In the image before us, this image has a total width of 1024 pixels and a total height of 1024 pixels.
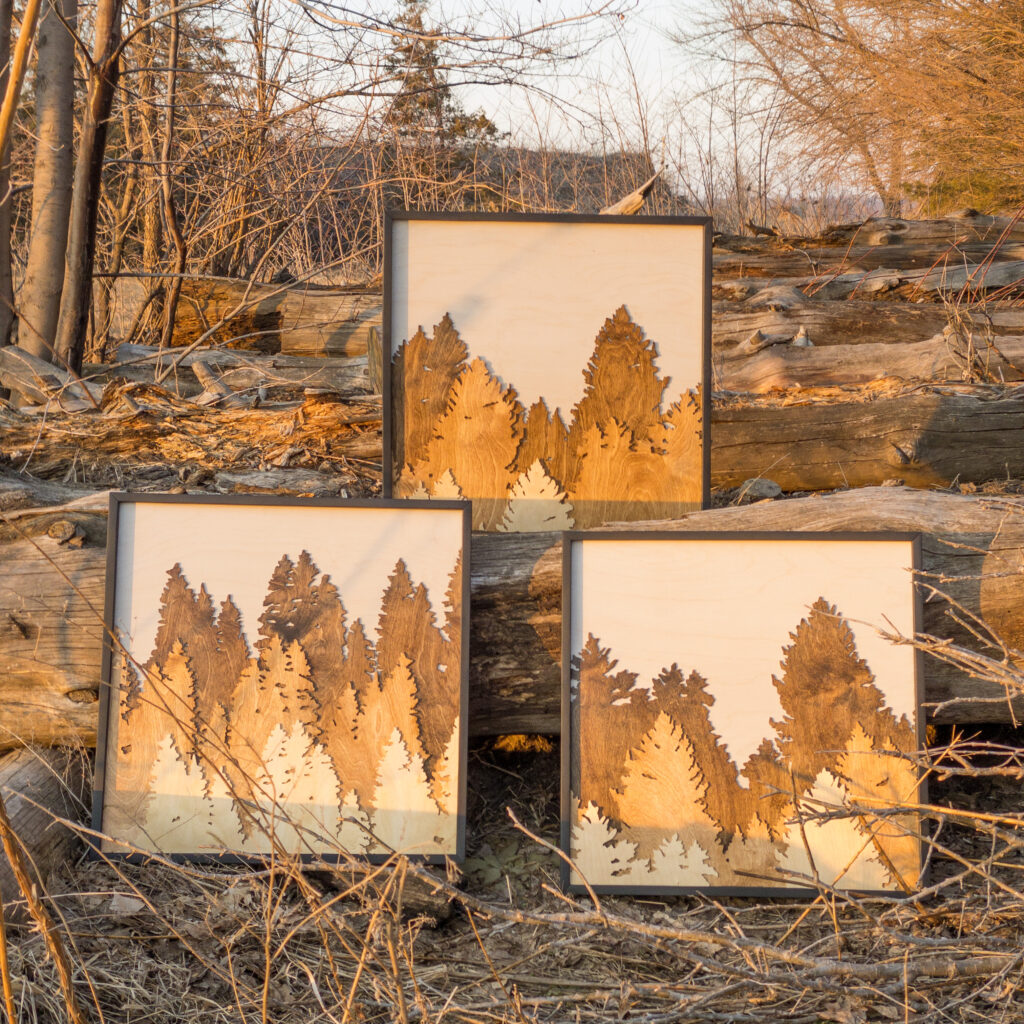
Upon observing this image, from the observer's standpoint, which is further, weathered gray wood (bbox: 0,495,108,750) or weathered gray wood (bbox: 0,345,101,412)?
weathered gray wood (bbox: 0,345,101,412)

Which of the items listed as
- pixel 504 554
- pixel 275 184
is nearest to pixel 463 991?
pixel 504 554

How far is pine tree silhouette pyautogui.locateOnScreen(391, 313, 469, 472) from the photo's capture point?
8.96 feet

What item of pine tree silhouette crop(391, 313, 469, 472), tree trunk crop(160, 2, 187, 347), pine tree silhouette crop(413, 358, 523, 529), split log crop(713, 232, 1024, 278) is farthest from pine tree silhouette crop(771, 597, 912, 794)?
tree trunk crop(160, 2, 187, 347)

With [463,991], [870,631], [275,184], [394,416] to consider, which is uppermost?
[275,184]

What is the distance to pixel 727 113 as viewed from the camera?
832cm

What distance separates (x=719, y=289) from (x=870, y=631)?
3.31 metres

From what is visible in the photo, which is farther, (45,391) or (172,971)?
(45,391)

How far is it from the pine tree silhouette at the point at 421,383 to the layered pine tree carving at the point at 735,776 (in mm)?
809

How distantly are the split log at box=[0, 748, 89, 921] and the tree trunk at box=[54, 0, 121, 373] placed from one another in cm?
229

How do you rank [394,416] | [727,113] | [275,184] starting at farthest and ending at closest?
[727,113]
[275,184]
[394,416]

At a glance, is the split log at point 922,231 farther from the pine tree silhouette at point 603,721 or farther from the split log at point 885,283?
the pine tree silhouette at point 603,721

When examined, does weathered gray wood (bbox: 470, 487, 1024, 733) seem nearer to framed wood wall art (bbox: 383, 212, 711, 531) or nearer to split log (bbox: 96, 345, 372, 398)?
framed wood wall art (bbox: 383, 212, 711, 531)

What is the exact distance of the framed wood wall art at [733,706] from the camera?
2238 millimetres

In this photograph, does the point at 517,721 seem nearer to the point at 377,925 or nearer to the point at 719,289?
the point at 377,925
